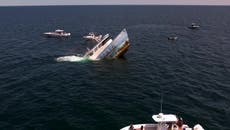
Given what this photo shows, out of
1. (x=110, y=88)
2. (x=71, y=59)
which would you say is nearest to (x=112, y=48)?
(x=71, y=59)

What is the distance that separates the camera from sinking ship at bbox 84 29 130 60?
7644 cm

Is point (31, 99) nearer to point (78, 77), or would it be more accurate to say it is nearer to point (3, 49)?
point (78, 77)

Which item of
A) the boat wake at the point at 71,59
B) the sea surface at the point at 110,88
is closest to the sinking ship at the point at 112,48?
the boat wake at the point at 71,59

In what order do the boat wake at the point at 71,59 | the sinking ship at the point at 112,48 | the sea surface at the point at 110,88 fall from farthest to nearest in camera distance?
the boat wake at the point at 71,59, the sinking ship at the point at 112,48, the sea surface at the point at 110,88

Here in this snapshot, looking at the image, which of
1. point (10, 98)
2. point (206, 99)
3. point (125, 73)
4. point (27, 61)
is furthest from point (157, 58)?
point (10, 98)

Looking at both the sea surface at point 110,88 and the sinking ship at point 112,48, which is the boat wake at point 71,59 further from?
the sinking ship at point 112,48

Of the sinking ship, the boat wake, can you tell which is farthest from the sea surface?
the sinking ship

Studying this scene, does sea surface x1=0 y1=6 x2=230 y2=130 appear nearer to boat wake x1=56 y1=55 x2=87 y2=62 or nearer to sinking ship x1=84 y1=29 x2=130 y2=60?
boat wake x1=56 y1=55 x2=87 y2=62

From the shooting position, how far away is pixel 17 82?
198 ft

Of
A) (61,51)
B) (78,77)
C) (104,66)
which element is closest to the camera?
(78,77)

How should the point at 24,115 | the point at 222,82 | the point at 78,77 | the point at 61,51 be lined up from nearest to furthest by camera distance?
the point at 24,115 < the point at 222,82 < the point at 78,77 < the point at 61,51

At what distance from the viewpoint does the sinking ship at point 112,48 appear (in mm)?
76438

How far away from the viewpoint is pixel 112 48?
77.5 m

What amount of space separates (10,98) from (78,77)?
1745 centimetres
